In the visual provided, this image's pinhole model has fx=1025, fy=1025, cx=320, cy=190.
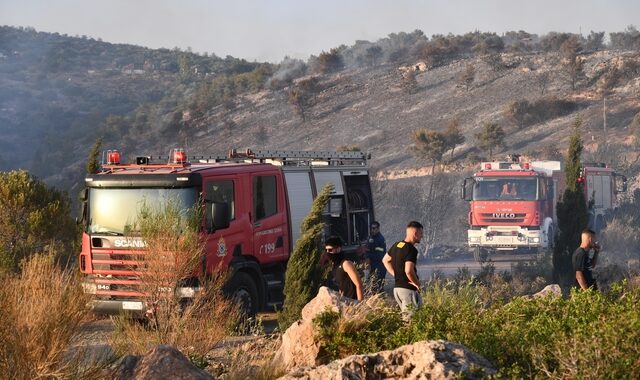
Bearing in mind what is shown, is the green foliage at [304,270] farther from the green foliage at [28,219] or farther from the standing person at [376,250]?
the green foliage at [28,219]

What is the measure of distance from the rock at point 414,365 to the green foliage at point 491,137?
45.2 m

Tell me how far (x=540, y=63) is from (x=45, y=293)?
63838 mm

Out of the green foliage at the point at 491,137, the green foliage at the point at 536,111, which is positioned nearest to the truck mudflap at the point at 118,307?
the green foliage at the point at 491,137

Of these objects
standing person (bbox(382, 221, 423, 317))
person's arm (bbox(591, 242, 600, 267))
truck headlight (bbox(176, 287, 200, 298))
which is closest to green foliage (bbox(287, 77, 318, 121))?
truck headlight (bbox(176, 287, 200, 298))

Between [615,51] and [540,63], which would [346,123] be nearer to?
[540,63]

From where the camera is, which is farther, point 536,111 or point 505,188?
point 536,111

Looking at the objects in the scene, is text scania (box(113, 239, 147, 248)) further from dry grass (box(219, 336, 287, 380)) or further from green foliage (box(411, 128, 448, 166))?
green foliage (box(411, 128, 448, 166))

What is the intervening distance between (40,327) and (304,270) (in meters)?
6.52

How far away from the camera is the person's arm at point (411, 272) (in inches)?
412

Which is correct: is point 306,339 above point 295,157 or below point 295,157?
below

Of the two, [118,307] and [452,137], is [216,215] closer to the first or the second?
[118,307]

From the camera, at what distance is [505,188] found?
97.5 feet

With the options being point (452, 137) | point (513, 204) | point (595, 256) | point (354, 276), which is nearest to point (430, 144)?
point (452, 137)

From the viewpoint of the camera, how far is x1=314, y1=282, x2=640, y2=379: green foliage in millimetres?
7051
